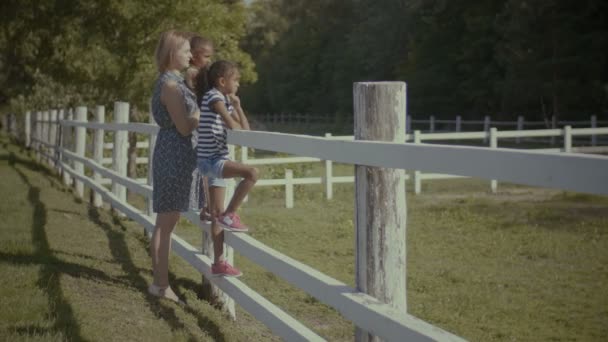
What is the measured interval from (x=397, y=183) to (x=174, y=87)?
252 centimetres

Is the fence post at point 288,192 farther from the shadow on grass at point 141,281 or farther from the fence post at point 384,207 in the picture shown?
the fence post at point 384,207

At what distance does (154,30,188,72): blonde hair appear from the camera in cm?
547

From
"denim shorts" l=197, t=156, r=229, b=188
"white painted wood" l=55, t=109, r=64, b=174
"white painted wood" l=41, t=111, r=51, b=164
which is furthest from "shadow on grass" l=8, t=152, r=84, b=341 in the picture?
"white painted wood" l=41, t=111, r=51, b=164

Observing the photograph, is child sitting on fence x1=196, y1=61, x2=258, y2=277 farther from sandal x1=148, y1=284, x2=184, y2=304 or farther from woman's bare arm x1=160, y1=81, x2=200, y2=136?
sandal x1=148, y1=284, x2=184, y2=304

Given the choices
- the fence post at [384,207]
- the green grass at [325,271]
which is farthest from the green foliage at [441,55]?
the fence post at [384,207]

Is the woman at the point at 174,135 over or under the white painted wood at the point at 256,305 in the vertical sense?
over

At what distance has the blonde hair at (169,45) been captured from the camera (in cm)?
547

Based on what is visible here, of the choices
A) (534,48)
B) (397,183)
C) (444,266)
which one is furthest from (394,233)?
(534,48)

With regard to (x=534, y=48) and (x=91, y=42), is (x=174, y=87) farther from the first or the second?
(x=534, y=48)

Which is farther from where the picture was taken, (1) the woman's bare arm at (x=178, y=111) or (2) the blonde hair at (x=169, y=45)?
(2) the blonde hair at (x=169, y=45)

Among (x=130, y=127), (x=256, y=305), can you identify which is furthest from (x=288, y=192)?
(x=256, y=305)

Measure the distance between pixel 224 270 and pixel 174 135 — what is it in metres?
1.01

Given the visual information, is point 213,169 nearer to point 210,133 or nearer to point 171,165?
point 210,133

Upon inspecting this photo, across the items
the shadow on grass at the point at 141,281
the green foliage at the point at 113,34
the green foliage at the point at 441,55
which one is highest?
the green foliage at the point at 441,55
